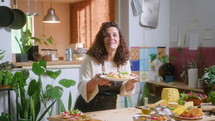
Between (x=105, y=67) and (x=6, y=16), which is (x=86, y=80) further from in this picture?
(x=6, y=16)

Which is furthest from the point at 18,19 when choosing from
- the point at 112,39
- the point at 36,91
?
the point at 112,39

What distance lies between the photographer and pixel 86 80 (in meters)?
2.76

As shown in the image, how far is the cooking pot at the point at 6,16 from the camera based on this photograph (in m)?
4.02

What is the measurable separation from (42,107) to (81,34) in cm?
453

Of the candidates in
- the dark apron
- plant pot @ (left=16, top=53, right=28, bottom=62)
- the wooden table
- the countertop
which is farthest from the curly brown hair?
plant pot @ (left=16, top=53, right=28, bottom=62)

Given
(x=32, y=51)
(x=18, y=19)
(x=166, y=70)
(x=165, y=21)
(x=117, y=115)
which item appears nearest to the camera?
(x=117, y=115)

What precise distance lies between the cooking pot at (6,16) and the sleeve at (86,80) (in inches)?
64.7

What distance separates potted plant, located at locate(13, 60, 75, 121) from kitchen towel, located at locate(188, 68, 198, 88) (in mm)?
1522

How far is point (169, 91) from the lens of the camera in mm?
2910

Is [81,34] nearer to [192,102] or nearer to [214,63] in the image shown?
[214,63]

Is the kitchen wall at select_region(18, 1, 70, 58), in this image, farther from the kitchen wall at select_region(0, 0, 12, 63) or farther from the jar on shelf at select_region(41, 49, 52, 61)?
the kitchen wall at select_region(0, 0, 12, 63)

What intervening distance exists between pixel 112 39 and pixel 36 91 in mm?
1617

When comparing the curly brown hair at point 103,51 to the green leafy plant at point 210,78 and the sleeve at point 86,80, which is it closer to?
the sleeve at point 86,80

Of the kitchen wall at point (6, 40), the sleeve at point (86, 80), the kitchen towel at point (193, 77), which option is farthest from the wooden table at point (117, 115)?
the kitchen wall at point (6, 40)
